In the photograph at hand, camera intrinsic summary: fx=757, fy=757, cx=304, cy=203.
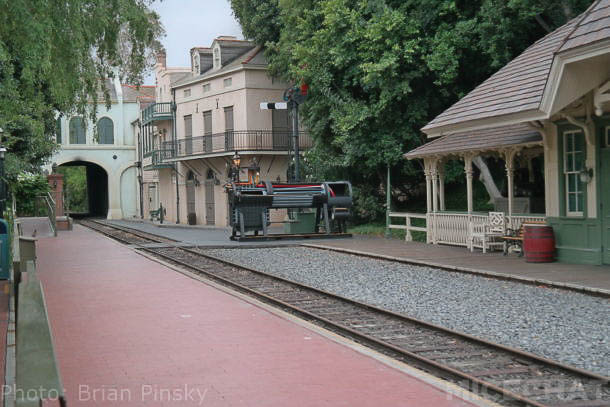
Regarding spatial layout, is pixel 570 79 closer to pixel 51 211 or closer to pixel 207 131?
pixel 51 211

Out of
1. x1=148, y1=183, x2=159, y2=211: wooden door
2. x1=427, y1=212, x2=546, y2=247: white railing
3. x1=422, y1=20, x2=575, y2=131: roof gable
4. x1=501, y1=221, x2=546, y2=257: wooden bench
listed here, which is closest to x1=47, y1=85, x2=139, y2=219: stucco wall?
x1=148, y1=183, x2=159, y2=211: wooden door

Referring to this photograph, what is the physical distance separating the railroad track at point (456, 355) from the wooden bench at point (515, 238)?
6.26 meters

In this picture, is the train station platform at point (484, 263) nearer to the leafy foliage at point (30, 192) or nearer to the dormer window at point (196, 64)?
the leafy foliage at point (30, 192)

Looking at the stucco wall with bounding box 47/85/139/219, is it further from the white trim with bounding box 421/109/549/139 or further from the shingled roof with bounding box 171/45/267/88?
the white trim with bounding box 421/109/549/139

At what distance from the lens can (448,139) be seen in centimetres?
2212

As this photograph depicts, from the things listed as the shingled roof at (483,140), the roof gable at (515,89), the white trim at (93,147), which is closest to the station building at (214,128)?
the white trim at (93,147)

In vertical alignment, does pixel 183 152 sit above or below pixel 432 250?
above

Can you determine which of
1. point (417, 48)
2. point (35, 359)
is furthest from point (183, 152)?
point (35, 359)

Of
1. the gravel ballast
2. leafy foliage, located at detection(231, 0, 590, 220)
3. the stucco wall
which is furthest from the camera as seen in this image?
the stucco wall

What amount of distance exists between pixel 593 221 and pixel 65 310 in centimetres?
1028

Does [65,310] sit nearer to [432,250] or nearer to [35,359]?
[35,359]

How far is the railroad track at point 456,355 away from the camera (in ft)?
21.3

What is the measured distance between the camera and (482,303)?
11.6m

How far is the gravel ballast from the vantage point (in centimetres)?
862
